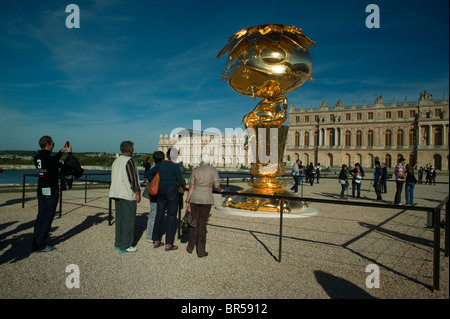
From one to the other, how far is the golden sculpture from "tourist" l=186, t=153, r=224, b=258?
3597 mm

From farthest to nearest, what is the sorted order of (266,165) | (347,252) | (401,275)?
(266,165) < (347,252) < (401,275)

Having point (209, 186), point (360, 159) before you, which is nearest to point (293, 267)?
point (209, 186)

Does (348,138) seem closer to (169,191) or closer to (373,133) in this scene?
(373,133)

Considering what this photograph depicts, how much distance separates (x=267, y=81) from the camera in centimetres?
769

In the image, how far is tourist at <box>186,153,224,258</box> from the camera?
4.05 meters

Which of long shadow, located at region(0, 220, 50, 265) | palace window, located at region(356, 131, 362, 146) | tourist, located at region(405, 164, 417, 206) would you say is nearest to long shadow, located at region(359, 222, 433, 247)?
tourist, located at region(405, 164, 417, 206)

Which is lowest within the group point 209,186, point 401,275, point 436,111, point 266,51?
point 401,275

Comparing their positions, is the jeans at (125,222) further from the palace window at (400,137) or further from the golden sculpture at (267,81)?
the palace window at (400,137)

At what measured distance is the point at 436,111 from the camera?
170 ft

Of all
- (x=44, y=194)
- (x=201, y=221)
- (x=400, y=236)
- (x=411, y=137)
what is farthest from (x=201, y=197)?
(x=411, y=137)

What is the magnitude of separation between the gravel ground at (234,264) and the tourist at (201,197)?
29 cm
